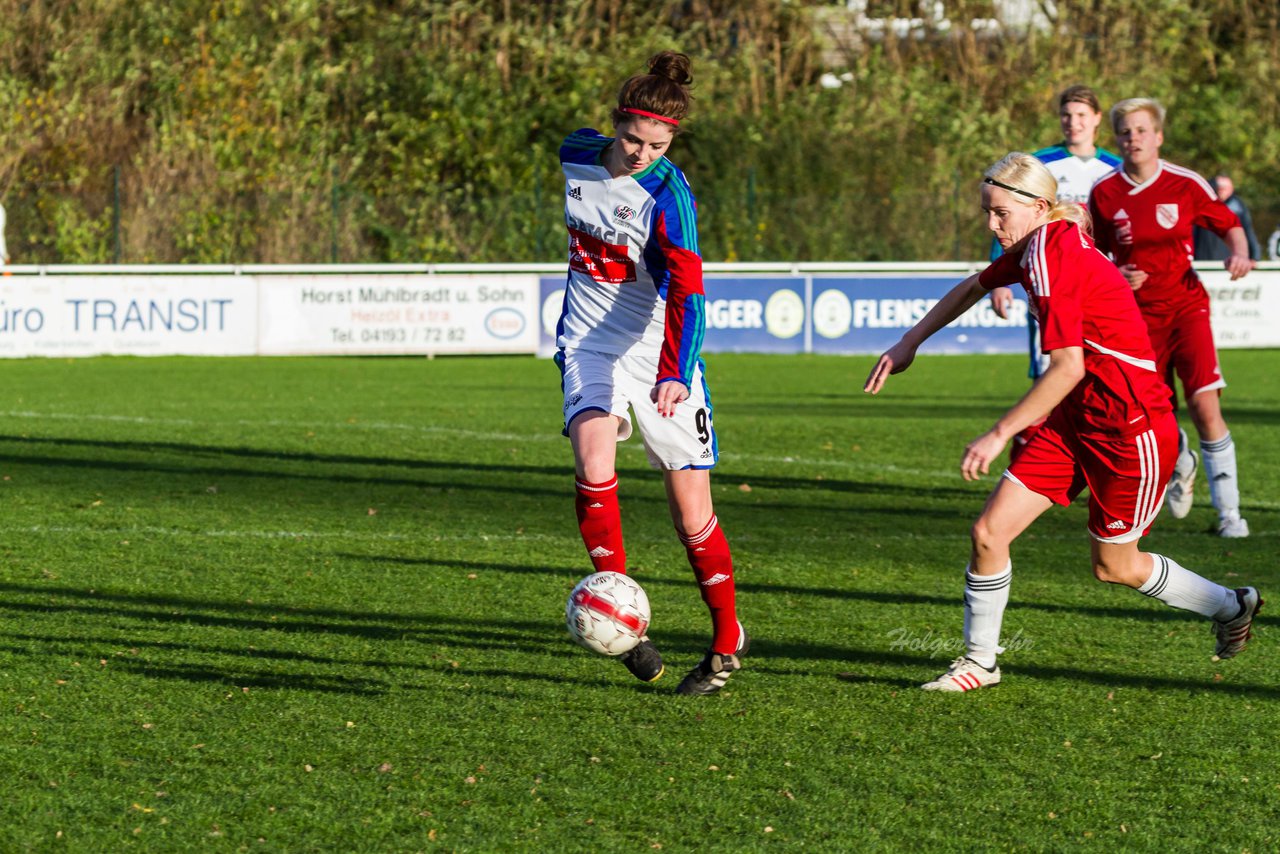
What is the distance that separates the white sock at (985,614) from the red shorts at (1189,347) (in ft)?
10.4

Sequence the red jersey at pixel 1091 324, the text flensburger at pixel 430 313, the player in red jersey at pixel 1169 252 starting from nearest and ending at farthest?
the red jersey at pixel 1091 324
the player in red jersey at pixel 1169 252
the text flensburger at pixel 430 313

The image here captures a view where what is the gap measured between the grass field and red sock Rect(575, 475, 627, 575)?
368 millimetres

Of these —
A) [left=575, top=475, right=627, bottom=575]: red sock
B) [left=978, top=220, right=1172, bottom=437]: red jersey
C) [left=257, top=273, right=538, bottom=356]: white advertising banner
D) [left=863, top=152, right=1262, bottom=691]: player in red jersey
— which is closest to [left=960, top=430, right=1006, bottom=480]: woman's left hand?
[left=863, top=152, right=1262, bottom=691]: player in red jersey

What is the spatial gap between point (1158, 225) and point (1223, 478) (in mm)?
1251

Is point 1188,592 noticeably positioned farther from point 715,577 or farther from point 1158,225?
point 1158,225

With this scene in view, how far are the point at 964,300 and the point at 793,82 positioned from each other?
31632 mm

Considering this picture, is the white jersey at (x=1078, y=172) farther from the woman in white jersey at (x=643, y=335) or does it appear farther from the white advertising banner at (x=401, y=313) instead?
the white advertising banner at (x=401, y=313)

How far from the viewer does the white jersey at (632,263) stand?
5.07 meters

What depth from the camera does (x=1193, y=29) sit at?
131 feet

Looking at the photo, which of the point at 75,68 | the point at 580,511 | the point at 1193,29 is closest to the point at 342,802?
the point at 580,511

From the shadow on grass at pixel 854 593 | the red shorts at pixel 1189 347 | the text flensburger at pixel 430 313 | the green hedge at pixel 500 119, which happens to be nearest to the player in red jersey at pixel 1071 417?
the shadow on grass at pixel 854 593

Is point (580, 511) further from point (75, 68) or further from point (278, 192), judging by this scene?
point (75, 68)

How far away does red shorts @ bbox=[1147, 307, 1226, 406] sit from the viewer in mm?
8188

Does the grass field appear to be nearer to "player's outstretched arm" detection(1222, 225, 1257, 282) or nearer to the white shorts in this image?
the white shorts
